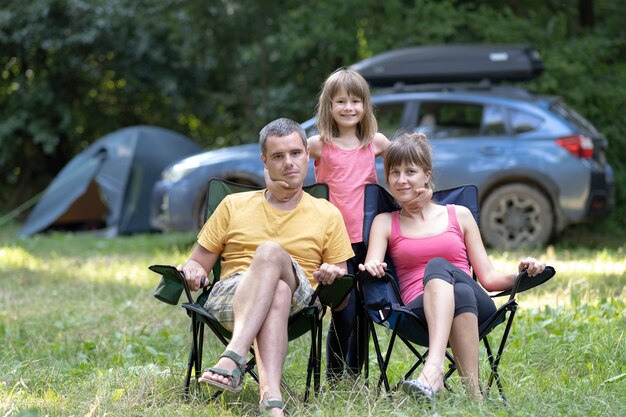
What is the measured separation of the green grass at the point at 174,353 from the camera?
343 cm

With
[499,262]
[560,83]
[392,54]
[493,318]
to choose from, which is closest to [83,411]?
[493,318]

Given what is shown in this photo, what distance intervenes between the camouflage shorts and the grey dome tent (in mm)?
7702

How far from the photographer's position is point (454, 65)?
8.95 m

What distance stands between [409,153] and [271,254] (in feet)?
2.38

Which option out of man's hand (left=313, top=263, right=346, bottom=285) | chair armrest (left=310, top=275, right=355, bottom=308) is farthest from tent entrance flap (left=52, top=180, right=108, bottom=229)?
man's hand (left=313, top=263, right=346, bottom=285)

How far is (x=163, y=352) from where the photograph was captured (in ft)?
15.3

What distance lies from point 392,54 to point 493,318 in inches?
232

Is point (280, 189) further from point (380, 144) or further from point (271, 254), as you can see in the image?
point (380, 144)

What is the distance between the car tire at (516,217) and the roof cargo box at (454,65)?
1.15m

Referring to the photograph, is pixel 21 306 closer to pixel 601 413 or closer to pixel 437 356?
pixel 437 356

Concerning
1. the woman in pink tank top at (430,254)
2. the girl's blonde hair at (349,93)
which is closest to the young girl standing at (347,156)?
the girl's blonde hair at (349,93)

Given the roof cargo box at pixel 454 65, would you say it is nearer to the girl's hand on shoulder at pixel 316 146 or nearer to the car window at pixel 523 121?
the car window at pixel 523 121

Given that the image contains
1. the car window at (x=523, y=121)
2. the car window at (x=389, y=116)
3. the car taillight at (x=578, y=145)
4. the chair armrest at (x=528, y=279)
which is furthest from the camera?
the car window at (x=389, y=116)

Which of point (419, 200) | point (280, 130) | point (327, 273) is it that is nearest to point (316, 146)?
point (280, 130)
